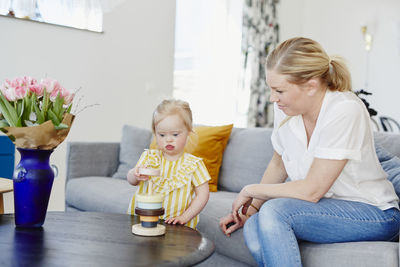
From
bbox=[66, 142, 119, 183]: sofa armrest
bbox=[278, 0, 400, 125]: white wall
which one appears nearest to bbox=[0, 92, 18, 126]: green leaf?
bbox=[66, 142, 119, 183]: sofa armrest

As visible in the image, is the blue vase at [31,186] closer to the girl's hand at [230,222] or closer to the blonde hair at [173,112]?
the blonde hair at [173,112]

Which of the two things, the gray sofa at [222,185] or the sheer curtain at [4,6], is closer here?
the gray sofa at [222,185]

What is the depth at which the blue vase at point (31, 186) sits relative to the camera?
1.31m

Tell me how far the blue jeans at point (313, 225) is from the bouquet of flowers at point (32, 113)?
2.22 feet

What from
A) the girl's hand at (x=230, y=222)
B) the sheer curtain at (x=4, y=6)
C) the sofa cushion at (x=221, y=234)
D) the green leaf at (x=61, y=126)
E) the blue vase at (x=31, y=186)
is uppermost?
the sheer curtain at (x=4, y=6)

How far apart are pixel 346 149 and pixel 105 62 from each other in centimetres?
308

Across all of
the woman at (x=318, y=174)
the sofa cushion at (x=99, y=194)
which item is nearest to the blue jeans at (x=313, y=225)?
the woman at (x=318, y=174)

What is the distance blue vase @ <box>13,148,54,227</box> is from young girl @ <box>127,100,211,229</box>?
14.1 inches

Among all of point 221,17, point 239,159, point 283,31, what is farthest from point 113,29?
point 283,31

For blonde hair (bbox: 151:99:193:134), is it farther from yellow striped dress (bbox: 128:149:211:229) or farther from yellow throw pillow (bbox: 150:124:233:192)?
yellow throw pillow (bbox: 150:124:233:192)

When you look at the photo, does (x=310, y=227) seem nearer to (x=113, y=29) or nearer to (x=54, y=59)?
(x=54, y=59)

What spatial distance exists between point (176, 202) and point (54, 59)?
8.10 ft

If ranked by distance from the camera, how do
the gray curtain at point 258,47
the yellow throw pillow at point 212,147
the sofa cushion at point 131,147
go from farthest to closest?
the gray curtain at point 258,47 → the sofa cushion at point 131,147 → the yellow throw pillow at point 212,147

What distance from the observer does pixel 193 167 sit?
5.57ft
